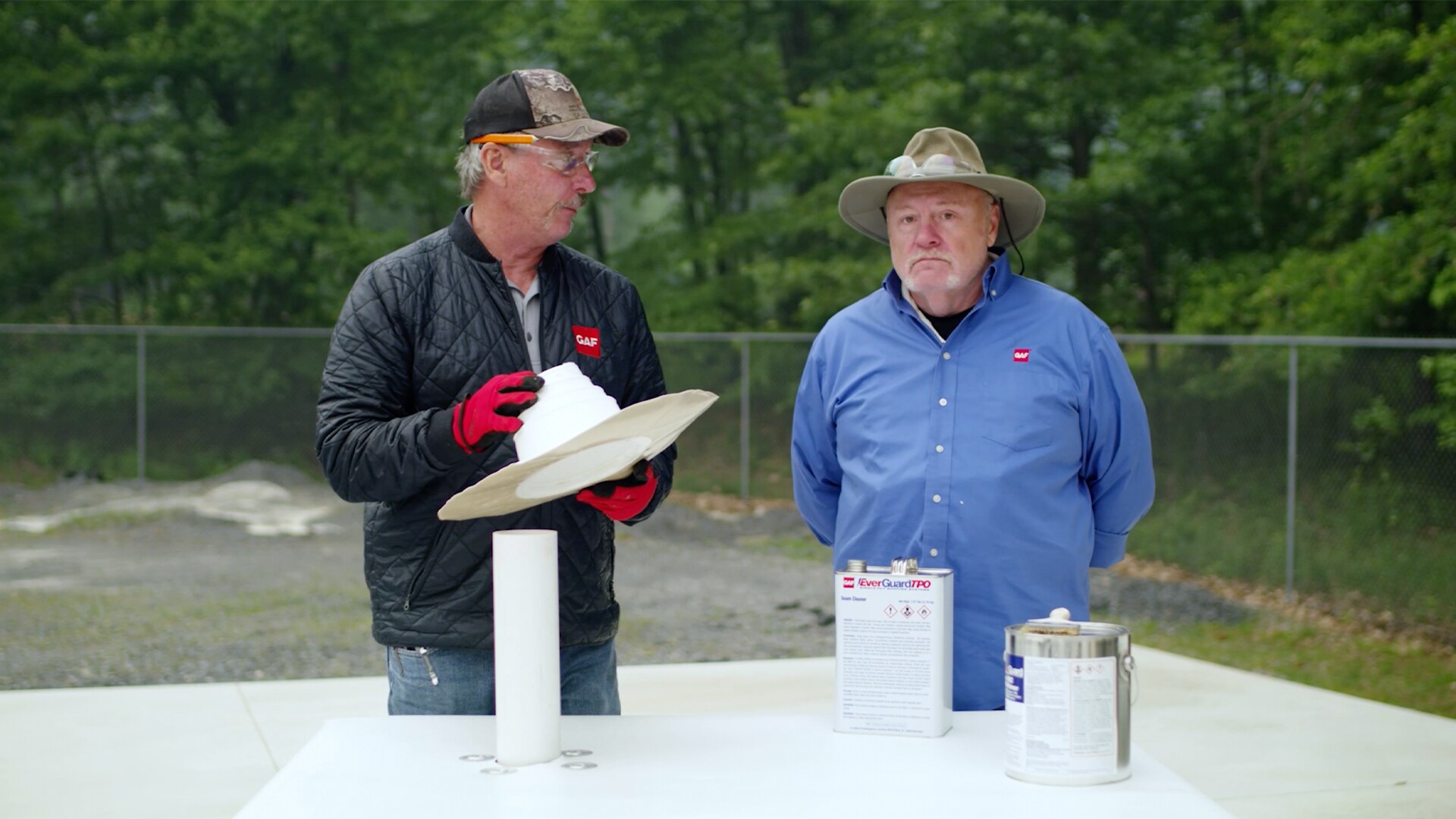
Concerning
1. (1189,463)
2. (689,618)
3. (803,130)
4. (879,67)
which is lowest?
(689,618)

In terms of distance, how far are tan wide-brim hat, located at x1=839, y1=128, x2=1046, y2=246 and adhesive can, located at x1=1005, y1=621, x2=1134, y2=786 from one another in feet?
3.54

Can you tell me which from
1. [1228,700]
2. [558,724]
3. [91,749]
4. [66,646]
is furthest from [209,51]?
[558,724]

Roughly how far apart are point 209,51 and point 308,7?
1.46m

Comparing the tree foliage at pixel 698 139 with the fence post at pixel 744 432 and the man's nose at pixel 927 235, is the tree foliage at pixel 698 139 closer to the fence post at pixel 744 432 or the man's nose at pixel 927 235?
the fence post at pixel 744 432

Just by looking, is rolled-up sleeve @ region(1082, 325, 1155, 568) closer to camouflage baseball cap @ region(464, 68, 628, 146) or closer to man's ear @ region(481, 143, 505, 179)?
camouflage baseball cap @ region(464, 68, 628, 146)

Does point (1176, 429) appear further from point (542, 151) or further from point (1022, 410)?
point (542, 151)

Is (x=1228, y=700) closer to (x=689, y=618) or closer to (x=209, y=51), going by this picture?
(x=689, y=618)

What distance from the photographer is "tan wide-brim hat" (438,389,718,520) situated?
201 centimetres

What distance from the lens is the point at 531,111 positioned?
247 cm

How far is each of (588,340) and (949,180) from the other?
0.81m

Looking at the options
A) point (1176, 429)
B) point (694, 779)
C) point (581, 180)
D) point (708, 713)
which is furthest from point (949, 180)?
point (1176, 429)

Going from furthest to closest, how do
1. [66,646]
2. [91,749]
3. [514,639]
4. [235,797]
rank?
1. [66,646]
2. [91,749]
3. [235,797]
4. [514,639]

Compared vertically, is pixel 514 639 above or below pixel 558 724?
above

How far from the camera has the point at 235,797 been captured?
4438mm
